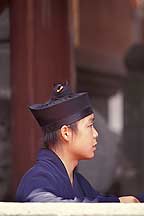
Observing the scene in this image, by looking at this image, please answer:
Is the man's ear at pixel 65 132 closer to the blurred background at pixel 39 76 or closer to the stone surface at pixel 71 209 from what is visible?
the stone surface at pixel 71 209

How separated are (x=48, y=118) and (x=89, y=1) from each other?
19.1ft

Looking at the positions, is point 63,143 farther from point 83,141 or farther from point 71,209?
point 71,209

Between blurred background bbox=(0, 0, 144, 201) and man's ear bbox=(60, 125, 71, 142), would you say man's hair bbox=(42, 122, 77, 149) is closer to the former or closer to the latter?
man's ear bbox=(60, 125, 71, 142)

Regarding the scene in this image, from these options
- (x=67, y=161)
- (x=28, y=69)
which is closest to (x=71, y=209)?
(x=67, y=161)

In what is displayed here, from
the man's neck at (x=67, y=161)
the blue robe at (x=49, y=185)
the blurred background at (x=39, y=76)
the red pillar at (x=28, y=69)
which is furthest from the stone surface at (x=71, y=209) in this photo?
the red pillar at (x=28, y=69)

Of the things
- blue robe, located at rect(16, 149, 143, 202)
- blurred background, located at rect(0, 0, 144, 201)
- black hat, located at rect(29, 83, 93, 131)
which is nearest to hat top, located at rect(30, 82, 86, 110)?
black hat, located at rect(29, 83, 93, 131)

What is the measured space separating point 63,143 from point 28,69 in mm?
2269

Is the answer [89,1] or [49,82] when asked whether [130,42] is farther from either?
[49,82]

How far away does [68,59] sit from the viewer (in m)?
5.01

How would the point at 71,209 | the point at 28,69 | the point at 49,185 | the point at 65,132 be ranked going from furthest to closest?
the point at 28,69 → the point at 65,132 → the point at 49,185 → the point at 71,209

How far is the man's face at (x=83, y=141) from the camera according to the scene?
7.51 ft

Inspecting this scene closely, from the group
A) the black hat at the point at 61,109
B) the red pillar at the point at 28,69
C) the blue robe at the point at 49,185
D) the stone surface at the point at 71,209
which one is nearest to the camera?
the stone surface at the point at 71,209

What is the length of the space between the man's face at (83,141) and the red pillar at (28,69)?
6.29ft

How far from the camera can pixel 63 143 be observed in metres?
2.28
